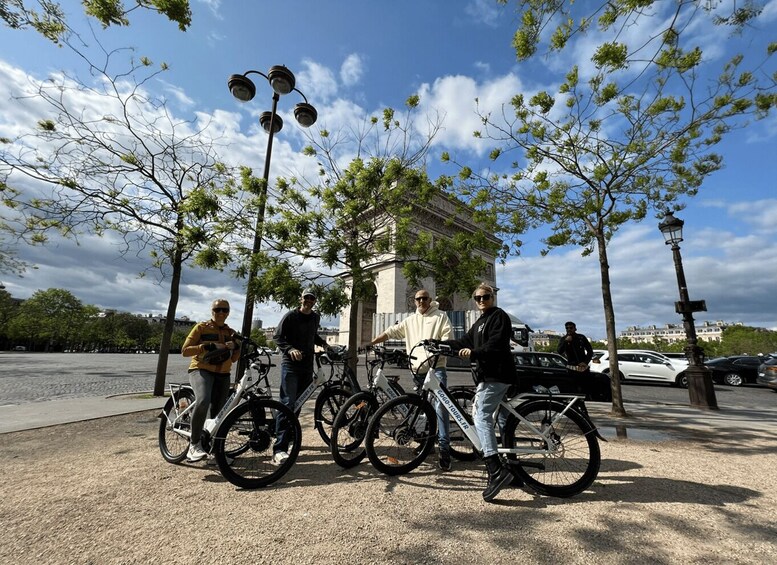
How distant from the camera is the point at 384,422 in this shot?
395 cm

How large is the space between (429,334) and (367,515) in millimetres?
2056

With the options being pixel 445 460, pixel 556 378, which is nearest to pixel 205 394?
pixel 445 460

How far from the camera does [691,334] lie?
388 inches

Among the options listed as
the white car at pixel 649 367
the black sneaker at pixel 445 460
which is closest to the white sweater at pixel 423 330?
the black sneaker at pixel 445 460

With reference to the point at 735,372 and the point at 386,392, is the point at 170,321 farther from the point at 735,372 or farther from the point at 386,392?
the point at 735,372

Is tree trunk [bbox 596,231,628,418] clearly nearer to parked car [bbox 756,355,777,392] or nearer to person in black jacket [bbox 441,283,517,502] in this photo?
person in black jacket [bbox 441,283,517,502]

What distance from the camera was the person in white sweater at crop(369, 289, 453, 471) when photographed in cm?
406

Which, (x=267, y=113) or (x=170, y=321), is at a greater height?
(x=267, y=113)

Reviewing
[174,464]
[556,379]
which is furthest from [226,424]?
[556,379]

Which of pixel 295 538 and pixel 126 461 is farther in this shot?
pixel 126 461

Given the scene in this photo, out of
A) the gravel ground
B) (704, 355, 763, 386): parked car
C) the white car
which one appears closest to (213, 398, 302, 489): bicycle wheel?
the gravel ground

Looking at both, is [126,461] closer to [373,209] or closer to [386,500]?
[386,500]

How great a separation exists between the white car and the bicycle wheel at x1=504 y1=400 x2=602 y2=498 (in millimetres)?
14937

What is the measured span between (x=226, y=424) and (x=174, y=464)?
1293 mm
